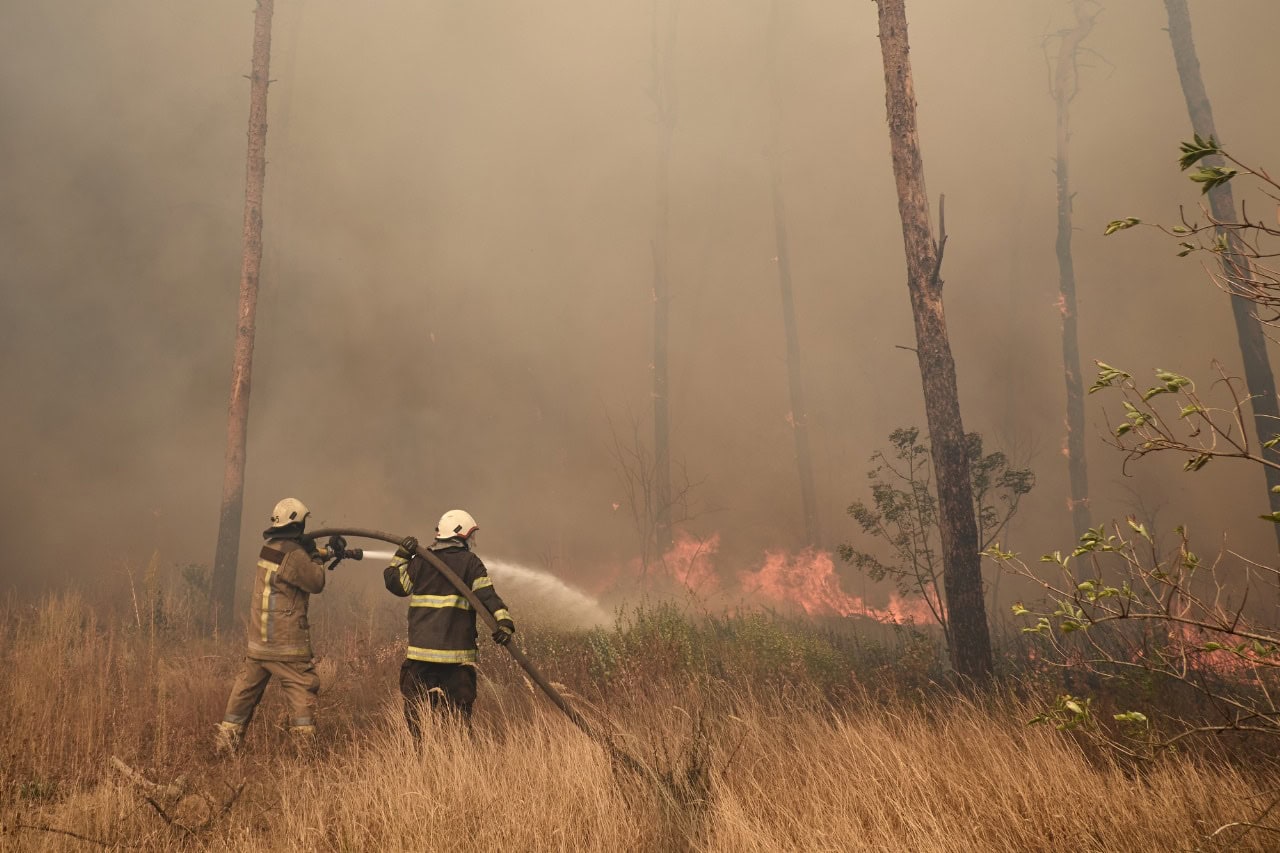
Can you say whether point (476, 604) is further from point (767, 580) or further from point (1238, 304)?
point (767, 580)

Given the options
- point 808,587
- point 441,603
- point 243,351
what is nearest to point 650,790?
point 441,603

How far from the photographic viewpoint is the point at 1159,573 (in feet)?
8.52

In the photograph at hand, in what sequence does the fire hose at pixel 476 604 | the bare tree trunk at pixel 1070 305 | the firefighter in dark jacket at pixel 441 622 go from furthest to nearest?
the bare tree trunk at pixel 1070 305 < the firefighter in dark jacket at pixel 441 622 < the fire hose at pixel 476 604

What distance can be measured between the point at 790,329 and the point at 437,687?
22315 millimetres

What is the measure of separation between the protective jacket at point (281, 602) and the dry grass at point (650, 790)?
84 cm

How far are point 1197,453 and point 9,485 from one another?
2206 centimetres

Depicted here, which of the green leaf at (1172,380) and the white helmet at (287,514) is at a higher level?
the green leaf at (1172,380)

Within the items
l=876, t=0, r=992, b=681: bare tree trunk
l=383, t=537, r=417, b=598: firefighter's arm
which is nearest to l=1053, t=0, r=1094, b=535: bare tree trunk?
l=876, t=0, r=992, b=681: bare tree trunk

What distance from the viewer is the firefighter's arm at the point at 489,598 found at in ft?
19.2

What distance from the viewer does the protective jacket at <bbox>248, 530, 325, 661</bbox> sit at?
21.5 ft

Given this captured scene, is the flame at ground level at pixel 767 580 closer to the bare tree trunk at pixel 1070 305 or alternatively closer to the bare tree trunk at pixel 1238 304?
the bare tree trunk at pixel 1070 305

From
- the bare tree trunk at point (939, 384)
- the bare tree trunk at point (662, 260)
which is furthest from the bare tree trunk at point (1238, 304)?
the bare tree trunk at point (662, 260)

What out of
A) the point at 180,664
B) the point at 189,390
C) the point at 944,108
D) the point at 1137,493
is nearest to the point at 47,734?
the point at 180,664

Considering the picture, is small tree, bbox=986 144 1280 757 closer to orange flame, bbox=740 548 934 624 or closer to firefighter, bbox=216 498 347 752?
firefighter, bbox=216 498 347 752
